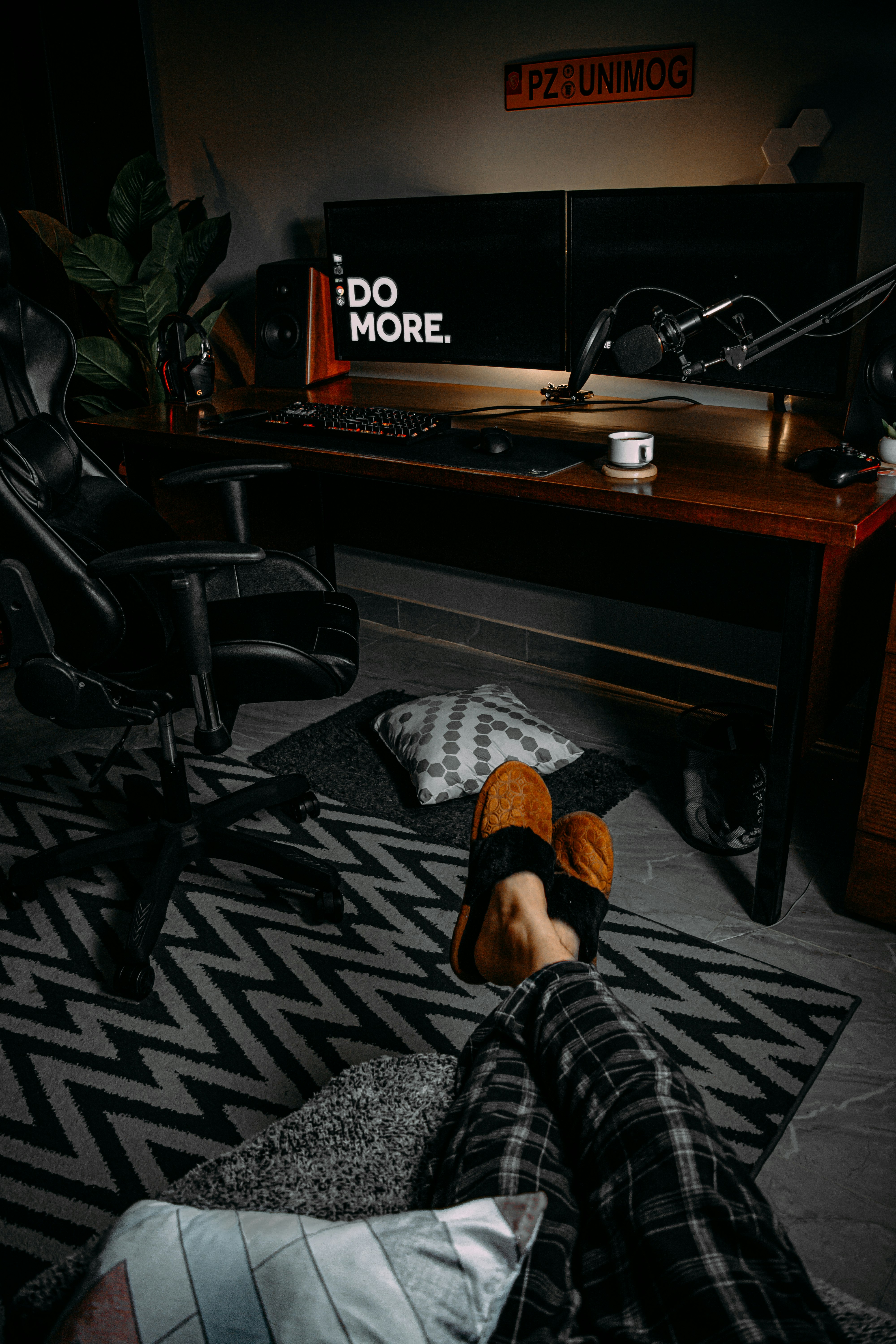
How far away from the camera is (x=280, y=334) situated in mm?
2547

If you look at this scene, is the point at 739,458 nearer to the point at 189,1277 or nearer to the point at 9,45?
the point at 189,1277

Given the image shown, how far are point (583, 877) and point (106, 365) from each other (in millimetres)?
2266

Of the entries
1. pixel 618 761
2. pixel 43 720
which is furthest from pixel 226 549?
pixel 43 720

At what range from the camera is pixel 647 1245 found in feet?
2.25

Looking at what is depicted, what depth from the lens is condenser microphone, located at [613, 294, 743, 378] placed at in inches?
67.1

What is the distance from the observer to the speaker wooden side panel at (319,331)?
249 centimetres

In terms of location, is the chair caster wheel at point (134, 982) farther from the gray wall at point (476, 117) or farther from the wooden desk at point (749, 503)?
the gray wall at point (476, 117)

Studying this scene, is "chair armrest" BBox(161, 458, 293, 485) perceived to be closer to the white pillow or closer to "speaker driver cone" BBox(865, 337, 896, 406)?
"speaker driver cone" BBox(865, 337, 896, 406)

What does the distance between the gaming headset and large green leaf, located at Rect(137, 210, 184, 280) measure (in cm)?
25

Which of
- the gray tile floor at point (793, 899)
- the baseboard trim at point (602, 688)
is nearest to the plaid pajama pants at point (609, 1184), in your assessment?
the gray tile floor at point (793, 899)

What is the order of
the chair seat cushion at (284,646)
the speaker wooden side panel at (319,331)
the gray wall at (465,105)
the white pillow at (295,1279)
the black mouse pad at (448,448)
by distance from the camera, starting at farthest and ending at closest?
the speaker wooden side panel at (319,331), the gray wall at (465,105), the black mouse pad at (448,448), the chair seat cushion at (284,646), the white pillow at (295,1279)

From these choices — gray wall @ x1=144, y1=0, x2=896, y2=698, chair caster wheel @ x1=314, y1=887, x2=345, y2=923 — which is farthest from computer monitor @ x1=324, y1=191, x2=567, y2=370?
chair caster wheel @ x1=314, y1=887, x2=345, y2=923

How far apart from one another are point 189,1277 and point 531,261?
2.04 metres

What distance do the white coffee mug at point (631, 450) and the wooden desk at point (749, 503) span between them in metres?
0.04
